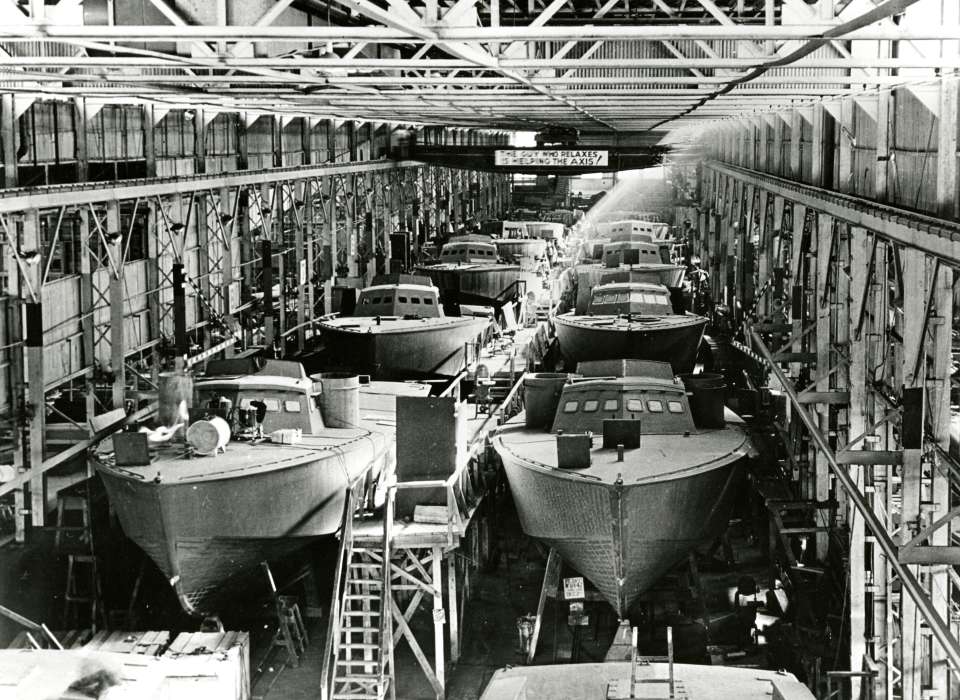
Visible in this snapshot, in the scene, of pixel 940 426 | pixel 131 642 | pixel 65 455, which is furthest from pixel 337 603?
pixel 940 426

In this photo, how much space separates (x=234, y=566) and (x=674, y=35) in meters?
9.16

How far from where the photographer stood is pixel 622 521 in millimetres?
14773

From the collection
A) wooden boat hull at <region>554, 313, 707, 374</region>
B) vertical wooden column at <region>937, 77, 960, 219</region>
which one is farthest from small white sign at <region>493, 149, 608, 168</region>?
vertical wooden column at <region>937, 77, 960, 219</region>

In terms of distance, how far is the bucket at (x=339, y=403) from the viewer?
58.1ft

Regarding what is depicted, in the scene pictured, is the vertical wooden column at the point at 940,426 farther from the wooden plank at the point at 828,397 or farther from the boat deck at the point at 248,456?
the boat deck at the point at 248,456

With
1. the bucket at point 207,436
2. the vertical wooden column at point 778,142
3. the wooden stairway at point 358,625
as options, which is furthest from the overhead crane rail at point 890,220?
the bucket at point 207,436

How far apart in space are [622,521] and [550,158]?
2017cm

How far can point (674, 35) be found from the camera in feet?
29.1

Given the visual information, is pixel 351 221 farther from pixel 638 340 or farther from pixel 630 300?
pixel 638 340

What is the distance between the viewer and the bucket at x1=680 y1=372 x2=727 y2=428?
18.2 meters

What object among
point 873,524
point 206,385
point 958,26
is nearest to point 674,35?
point 958,26

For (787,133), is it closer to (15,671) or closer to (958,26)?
(958,26)

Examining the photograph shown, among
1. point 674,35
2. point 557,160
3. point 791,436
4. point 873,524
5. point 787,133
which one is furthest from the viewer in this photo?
point 557,160

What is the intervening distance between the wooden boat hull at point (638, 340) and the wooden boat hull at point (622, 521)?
9.39 metres
